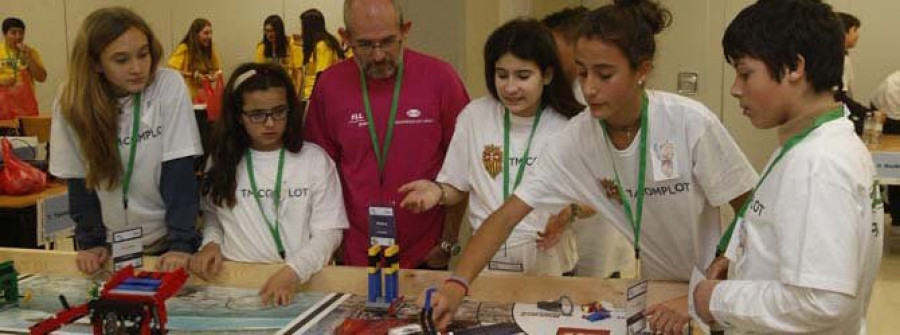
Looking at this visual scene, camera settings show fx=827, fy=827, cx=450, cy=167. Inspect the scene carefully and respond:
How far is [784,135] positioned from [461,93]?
1261mm

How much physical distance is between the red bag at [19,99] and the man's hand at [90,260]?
5.10 meters

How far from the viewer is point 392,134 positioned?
2.46 metres

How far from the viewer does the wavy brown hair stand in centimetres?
230

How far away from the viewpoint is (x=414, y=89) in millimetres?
2469

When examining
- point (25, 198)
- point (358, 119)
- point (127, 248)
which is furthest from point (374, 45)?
point (25, 198)

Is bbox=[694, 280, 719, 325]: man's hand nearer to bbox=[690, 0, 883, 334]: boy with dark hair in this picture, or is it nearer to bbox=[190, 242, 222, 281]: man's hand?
bbox=[690, 0, 883, 334]: boy with dark hair

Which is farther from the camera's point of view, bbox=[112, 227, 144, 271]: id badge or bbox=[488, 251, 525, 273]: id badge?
bbox=[488, 251, 525, 273]: id badge

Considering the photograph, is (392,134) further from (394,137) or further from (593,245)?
(593,245)

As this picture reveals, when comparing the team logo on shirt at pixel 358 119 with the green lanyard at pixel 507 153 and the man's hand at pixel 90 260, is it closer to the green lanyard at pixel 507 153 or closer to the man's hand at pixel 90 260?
the green lanyard at pixel 507 153

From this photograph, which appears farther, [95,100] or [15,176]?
[15,176]

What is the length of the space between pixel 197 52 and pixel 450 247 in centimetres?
612

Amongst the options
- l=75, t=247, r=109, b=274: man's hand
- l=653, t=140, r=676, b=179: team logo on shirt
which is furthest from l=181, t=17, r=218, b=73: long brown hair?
l=653, t=140, r=676, b=179: team logo on shirt

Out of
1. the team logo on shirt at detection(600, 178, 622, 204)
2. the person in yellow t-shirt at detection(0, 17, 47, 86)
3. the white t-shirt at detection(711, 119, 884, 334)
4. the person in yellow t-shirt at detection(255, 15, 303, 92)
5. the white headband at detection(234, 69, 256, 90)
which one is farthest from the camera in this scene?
the person in yellow t-shirt at detection(255, 15, 303, 92)

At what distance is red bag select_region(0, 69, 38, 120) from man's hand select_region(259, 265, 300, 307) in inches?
220
